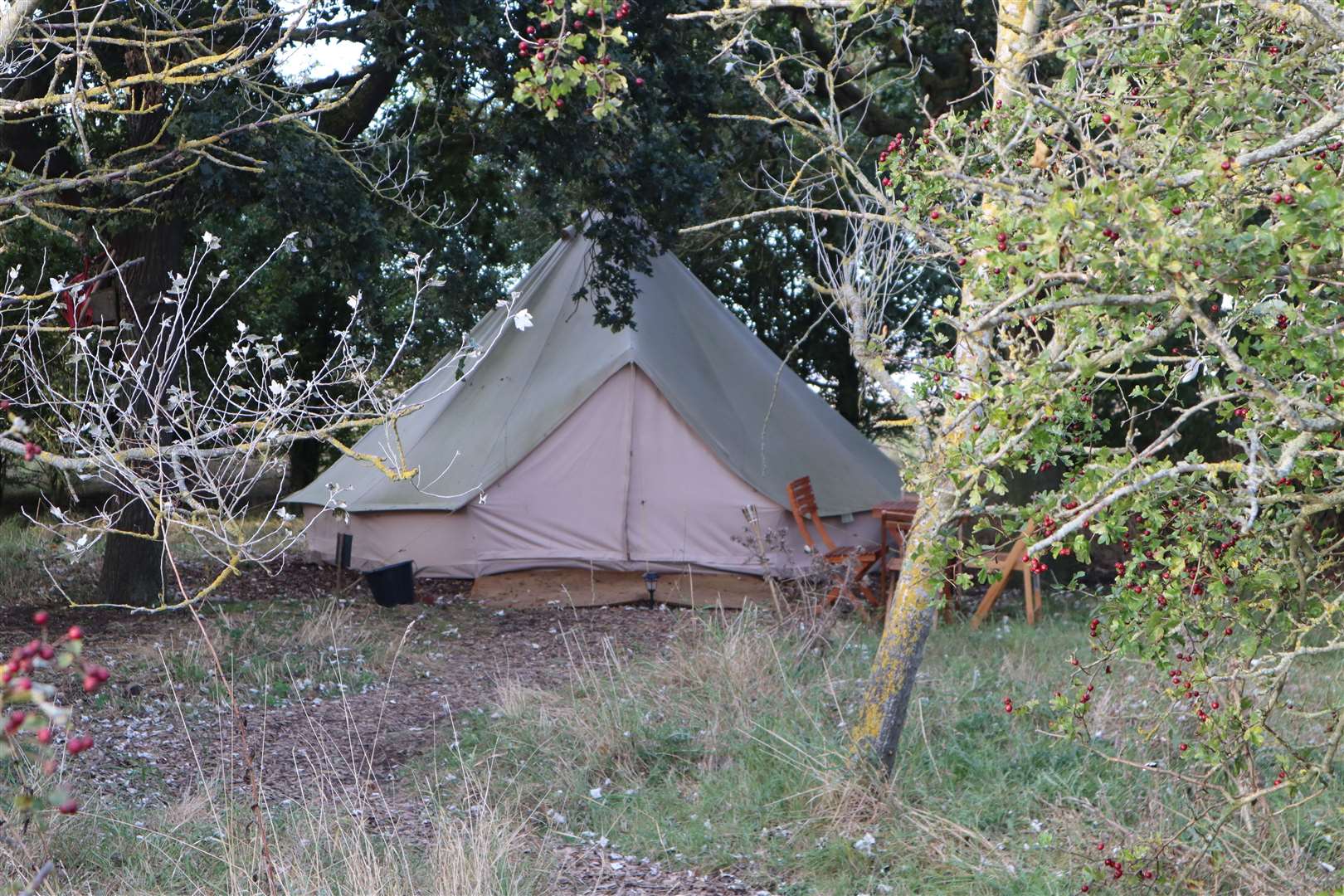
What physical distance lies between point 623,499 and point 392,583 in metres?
1.89

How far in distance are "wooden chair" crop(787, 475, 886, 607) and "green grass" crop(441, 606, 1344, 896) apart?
1811 mm

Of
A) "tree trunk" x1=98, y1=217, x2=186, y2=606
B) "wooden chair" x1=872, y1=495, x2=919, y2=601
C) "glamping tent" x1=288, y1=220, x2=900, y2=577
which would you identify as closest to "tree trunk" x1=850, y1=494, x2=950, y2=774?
"wooden chair" x1=872, y1=495, x2=919, y2=601

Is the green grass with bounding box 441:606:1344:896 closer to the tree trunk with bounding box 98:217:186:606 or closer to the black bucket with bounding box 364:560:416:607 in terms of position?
the black bucket with bounding box 364:560:416:607

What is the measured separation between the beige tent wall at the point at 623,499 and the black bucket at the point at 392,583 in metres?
0.65

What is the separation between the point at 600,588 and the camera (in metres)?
9.54

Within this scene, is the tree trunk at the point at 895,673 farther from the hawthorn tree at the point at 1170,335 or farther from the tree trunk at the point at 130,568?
the tree trunk at the point at 130,568

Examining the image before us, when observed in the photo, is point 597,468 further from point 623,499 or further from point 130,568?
point 130,568

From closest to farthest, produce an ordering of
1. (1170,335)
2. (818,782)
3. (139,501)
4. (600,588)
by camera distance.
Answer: (1170,335), (818,782), (139,501), (600,588)

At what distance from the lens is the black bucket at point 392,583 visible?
9.27 m

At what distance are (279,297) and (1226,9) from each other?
12920 millimetres

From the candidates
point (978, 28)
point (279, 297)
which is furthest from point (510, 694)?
point (279, 297)

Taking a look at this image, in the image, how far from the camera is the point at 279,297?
588 inches

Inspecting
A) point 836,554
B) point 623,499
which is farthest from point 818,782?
point 623,499

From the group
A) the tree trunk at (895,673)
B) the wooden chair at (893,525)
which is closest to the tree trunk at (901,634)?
the tree trunk at (895,673)
